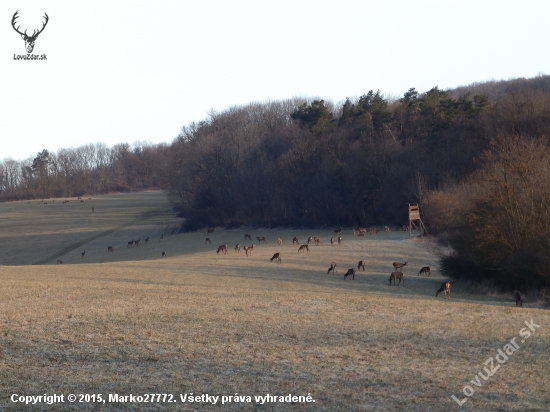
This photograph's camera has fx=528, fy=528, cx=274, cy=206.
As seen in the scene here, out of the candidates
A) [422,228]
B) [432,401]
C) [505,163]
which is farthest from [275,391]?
[422,228]

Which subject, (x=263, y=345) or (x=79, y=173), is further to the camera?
(x=79, y=173)

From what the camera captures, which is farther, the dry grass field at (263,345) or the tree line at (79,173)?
the tree line at (79,173)

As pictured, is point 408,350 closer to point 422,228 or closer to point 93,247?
point 422,228

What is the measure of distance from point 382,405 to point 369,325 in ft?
18.6

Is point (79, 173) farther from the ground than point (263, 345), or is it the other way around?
point (79, 173)

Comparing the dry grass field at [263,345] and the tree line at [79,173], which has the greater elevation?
the tree line at [79,173]

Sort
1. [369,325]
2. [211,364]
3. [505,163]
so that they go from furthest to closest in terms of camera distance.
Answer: [505,163] → [369,325] → [211,364]

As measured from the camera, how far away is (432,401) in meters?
7.95

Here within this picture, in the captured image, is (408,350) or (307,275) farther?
(307,275)

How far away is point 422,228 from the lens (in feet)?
151

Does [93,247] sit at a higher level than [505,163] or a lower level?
lower

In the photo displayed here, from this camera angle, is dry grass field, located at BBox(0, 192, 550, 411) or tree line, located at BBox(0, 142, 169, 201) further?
tree line, located at BBox(0, 142, 169, 201)

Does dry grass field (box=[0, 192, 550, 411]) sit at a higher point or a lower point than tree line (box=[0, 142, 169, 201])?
lower

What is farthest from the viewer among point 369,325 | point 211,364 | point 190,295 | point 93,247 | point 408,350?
point 93,247
